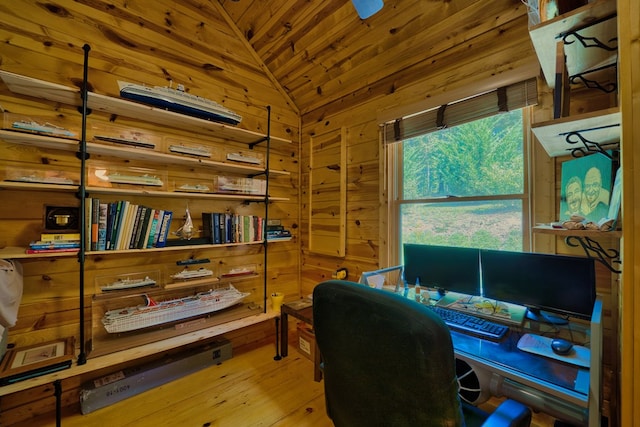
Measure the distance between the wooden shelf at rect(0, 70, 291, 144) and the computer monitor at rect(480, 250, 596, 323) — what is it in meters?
2.00

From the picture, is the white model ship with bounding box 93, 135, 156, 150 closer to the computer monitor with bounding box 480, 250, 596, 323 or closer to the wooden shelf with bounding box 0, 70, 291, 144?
the wooden shelf with bounding box 0, 70, 291, 144

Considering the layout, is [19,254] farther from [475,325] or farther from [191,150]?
[475,325]

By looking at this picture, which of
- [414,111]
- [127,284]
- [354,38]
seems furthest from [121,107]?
[414,111]

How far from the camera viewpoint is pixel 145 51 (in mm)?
2076

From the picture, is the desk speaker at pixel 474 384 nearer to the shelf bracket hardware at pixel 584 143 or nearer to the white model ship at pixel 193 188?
the shelf bracket hardware at pixel 584 143

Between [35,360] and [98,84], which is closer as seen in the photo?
[35,360]

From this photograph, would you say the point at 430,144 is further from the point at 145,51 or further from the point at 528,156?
the point at 145,51

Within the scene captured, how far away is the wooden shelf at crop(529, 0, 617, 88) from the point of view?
87cm

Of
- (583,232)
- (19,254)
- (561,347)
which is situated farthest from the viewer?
(19,254)

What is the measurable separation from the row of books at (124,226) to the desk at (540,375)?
1954 mm

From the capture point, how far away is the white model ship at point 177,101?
1766 millimetres

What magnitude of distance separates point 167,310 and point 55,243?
0.80 meters

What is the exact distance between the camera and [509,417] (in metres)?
0.85

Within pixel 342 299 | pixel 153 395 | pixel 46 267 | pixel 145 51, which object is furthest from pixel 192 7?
pixel 153 395
